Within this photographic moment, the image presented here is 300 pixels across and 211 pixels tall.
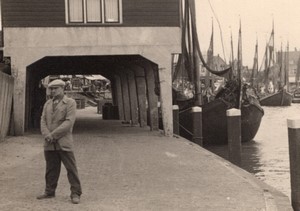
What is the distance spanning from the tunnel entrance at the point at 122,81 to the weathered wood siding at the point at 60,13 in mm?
1631

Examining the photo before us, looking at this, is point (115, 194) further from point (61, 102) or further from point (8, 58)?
point (8, 58)

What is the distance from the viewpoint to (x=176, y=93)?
3080cm

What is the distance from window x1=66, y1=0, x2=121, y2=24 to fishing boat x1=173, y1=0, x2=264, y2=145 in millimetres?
5759

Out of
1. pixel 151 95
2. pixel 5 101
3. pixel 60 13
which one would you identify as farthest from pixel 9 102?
pixel 151 95

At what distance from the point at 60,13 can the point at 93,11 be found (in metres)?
1.17

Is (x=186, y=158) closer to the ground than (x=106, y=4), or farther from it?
closer to the ground

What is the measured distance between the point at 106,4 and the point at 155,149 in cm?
Answer: 630

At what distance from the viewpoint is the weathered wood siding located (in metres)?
18.5

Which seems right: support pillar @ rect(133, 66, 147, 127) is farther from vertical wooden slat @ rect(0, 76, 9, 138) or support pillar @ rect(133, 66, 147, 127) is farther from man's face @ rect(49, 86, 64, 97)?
man's face @ rect(49, 86, 64, 97)

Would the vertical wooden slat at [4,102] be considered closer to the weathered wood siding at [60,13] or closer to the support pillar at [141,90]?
the weathered wood siding at [60,13]

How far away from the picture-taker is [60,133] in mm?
8156

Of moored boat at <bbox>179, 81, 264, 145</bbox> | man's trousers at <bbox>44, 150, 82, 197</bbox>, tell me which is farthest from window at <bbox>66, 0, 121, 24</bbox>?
man's trousers at <bbox>44, 150, 82, 197</bbox>

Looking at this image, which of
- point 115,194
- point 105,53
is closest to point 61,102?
point 115,194

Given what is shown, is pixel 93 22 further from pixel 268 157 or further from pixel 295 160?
pixel 295 160
